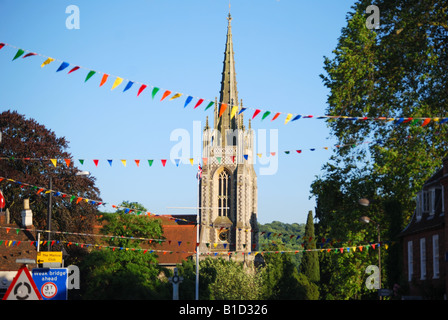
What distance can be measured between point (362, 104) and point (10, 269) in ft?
87.0

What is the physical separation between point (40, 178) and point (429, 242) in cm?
2888

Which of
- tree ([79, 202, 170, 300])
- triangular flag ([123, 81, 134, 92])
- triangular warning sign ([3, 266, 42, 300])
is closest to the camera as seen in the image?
triangular warning sign ([3, 266, 42, 300])

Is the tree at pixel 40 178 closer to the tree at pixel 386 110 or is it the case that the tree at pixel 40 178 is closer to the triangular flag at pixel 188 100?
the tree at pixel 386 110

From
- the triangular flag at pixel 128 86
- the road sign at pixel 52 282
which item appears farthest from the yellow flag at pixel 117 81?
the road sign at pixel 52 282

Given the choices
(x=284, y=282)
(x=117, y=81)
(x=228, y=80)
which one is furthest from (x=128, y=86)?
(x=228, y=80)

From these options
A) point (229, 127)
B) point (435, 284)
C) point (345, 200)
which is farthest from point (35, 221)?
point (229, 127)

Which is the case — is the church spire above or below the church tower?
above

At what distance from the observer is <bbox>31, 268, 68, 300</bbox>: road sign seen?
20250mm

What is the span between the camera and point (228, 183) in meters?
121

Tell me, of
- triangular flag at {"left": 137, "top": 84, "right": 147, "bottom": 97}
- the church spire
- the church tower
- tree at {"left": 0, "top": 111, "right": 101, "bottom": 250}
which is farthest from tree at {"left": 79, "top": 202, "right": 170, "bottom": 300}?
the church spire

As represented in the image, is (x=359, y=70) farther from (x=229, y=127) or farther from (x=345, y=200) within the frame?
(x=229, y=127)

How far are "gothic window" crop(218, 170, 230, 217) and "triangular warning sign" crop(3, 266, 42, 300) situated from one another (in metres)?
102

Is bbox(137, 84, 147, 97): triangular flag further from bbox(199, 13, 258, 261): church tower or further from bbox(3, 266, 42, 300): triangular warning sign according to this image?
bbox(199, 13, 258, 261): church tower

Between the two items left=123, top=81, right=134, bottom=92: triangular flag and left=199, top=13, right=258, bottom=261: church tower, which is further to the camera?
left=199, top=13, right=258, bottom=261: church tower
